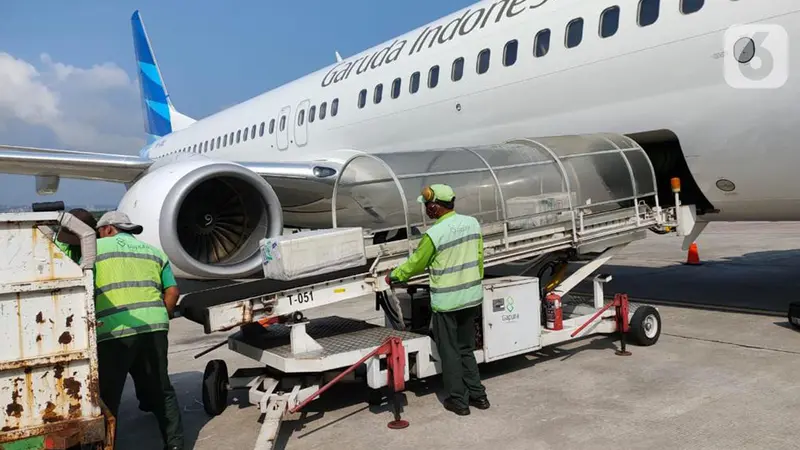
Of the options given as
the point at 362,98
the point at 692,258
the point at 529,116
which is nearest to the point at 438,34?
the point at 362,98

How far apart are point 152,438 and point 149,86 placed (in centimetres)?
2235

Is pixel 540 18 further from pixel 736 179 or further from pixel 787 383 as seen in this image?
pixel 787 383

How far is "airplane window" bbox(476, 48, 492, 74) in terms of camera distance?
7.84 meters

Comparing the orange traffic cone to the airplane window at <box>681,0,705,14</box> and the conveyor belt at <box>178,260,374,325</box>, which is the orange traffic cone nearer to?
the airplane window at <box>681,0,705,14</box>

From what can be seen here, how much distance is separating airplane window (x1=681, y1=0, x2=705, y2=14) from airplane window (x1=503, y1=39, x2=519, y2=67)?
6.60 ft

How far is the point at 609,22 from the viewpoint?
6516 mm

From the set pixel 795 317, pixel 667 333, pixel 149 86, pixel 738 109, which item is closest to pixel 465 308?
pixel 667 333

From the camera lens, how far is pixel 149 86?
24016mm

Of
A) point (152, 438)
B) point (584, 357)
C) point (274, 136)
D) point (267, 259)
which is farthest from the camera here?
point (274, 136)

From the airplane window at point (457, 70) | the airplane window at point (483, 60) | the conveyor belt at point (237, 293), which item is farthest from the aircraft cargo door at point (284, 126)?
the conveyor belt at point (237, 293)

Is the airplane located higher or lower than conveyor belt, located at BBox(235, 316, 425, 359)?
higher

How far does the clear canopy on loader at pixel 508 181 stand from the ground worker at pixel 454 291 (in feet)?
2.72

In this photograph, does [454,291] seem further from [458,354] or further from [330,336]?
[330,336]

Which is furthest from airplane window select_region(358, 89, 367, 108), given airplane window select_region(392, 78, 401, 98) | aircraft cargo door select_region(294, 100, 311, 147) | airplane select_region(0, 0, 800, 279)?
aircraft cargo door select_region(294, 100, 311, 147)
